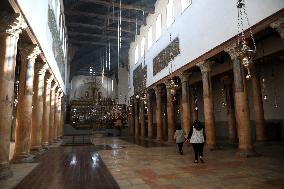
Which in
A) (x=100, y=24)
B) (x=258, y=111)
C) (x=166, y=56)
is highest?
(x=100, y=24)

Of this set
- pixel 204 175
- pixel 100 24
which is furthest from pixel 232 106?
pixel 100 24

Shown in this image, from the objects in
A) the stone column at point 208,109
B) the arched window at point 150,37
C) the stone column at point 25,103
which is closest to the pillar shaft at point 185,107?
the stone column at point 208,109

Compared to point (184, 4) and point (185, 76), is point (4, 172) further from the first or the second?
point (184, 4)

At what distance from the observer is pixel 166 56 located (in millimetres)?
18438

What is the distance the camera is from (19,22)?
7230 mm

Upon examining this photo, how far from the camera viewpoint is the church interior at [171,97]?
6.72 metres

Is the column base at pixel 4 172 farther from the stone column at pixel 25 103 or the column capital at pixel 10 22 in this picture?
the column capital at pixel 10 22

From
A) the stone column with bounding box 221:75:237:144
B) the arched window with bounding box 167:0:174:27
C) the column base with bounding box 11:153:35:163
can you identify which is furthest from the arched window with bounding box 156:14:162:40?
the column base with bounding box 11:153:35:163

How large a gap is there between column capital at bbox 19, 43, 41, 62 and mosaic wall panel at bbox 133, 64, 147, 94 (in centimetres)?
1490

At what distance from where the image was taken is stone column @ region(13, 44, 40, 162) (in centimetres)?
948

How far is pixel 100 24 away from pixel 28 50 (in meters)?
19.5

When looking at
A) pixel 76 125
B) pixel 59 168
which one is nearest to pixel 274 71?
pixel 59 168

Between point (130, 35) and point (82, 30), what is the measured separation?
5.75 meters

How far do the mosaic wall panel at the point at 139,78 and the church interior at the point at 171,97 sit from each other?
112mm
